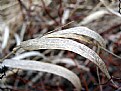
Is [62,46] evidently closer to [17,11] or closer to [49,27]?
[49,27]

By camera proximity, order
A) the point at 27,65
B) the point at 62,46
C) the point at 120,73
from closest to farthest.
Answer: the point at 62,46
the point at 27,65
the point at 120,73

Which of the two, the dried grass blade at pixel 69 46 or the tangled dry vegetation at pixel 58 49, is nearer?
the dried grass blade at pixel 69 46

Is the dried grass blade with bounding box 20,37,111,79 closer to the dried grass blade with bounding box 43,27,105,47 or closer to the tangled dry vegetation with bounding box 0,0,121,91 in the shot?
the dried grass blade with bounding box 43,27,105,47

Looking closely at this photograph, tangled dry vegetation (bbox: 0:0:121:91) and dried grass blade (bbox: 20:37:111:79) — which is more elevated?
tangled dry vegetation (bbox: 0:0:121:91)

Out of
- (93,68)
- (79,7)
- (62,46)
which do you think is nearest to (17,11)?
(79,7)

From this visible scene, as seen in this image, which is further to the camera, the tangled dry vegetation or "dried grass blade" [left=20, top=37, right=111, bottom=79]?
the tangled dry vegetation

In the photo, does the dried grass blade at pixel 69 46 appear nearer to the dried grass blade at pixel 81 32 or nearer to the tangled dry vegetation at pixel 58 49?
the dried grass blade at pixel 81 32

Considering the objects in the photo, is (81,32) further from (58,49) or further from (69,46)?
(58,49)

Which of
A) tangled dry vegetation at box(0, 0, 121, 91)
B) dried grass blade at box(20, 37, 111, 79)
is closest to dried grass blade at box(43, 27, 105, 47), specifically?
dried grass blade at box(20, 37, 111, 79)

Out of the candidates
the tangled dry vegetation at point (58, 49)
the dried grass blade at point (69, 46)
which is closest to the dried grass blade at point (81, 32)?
the dried grass blade at point (69, 46)

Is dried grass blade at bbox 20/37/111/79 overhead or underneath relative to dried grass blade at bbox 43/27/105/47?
underneath

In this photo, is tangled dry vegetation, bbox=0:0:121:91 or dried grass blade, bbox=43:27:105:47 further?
tangled dry vegetation, bbox=0:0:121:91
